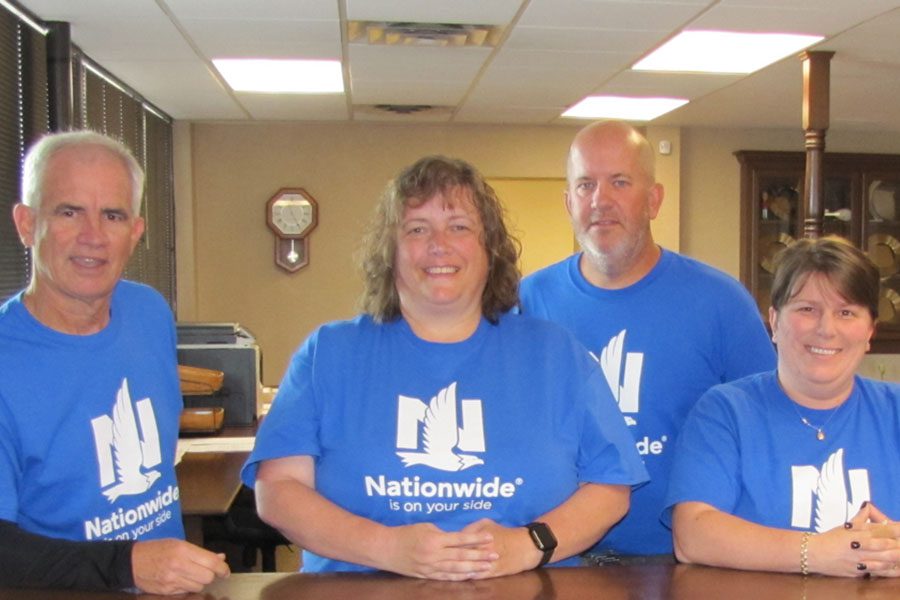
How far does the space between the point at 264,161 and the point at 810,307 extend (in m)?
5.62

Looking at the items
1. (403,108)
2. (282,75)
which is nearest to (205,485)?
(282,75)

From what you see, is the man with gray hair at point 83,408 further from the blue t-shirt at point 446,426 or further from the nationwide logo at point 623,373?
the nationwide logo at point 623,373

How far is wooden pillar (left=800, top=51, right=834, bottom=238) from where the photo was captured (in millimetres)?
4493

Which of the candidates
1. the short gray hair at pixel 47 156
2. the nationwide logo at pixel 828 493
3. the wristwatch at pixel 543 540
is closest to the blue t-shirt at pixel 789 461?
the nationwide logo at pixel 828 493

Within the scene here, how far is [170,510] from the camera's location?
1660mm

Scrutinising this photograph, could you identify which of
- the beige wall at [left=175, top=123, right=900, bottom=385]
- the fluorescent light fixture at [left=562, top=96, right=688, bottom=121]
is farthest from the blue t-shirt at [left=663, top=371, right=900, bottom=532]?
the beige wall at [left=175, top=123, right=900, bottom=385]

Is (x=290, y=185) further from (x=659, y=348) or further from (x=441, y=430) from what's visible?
(x=441, y=430)

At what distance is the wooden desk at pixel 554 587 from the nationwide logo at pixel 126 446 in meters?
0.23

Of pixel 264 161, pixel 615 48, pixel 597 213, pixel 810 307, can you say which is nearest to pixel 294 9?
pixel 615 48

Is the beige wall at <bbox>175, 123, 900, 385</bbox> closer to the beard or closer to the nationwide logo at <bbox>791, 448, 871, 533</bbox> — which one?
the beard

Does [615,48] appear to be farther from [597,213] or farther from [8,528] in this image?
[8,528]

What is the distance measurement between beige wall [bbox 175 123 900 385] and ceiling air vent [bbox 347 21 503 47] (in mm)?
2522

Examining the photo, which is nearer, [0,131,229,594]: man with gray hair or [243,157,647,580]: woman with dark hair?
[0,131,229,594]: man with gray hair

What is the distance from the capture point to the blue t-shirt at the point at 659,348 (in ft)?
6.64
